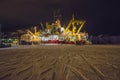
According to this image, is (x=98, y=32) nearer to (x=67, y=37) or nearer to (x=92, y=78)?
(x=67, y=37)

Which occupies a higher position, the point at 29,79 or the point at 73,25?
the point at 73,25

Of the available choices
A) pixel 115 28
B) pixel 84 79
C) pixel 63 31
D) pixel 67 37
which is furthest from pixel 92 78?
pixel 115 28

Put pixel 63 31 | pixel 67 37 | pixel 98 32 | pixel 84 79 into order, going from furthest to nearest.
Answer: pixel 98 32, pixel 63 31, pixel 67 37, pixel 84 79

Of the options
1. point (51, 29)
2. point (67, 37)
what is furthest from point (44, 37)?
point (67, 37)

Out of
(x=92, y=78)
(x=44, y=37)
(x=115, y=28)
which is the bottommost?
(x=92, y=78)

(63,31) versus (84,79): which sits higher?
(63,31)

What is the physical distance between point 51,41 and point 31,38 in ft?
38.6

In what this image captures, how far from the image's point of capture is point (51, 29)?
65.8 meters

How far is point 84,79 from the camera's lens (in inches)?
272

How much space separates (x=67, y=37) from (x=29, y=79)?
51933 mm

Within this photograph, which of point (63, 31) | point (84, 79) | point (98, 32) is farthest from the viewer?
point (98, 32)

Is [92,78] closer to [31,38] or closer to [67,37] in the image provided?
[67,37]

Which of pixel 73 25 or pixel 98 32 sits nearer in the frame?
pixel 73 25

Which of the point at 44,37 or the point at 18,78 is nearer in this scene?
the point at 18,78
